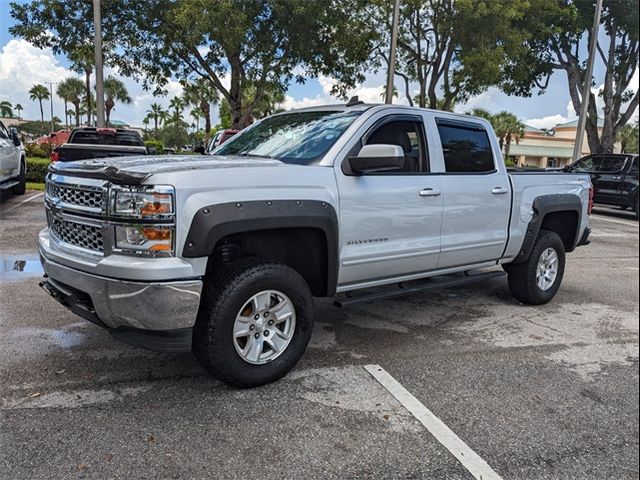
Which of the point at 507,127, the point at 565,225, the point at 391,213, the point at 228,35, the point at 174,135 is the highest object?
the point at 507,127

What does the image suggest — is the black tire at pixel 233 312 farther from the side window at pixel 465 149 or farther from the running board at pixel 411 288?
the side window at pixel 465 149

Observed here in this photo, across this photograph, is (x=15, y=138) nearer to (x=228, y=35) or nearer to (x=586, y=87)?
(x=228, y=35)

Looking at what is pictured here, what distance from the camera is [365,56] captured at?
12305mm

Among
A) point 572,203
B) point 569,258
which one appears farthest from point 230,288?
point 569,258

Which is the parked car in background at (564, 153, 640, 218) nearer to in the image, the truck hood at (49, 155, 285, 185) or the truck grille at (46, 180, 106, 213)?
the truck hood at (49, 155, 285, 185)

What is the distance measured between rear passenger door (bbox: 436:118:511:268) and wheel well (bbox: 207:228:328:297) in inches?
51.0

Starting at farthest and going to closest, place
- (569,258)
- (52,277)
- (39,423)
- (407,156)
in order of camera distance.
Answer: (569,258) < (407,156) < (52,277) < (39,423)

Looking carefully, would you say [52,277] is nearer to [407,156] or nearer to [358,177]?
[358,177]

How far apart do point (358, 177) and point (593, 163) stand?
47.9 feet

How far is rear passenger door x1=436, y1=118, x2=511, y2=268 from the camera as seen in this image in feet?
15.0

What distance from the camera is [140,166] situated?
315 cm

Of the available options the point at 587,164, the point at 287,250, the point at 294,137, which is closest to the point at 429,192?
the point at 294,137

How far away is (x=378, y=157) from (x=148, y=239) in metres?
1.66

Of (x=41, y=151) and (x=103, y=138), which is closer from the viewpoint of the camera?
(x=41, y=151)
